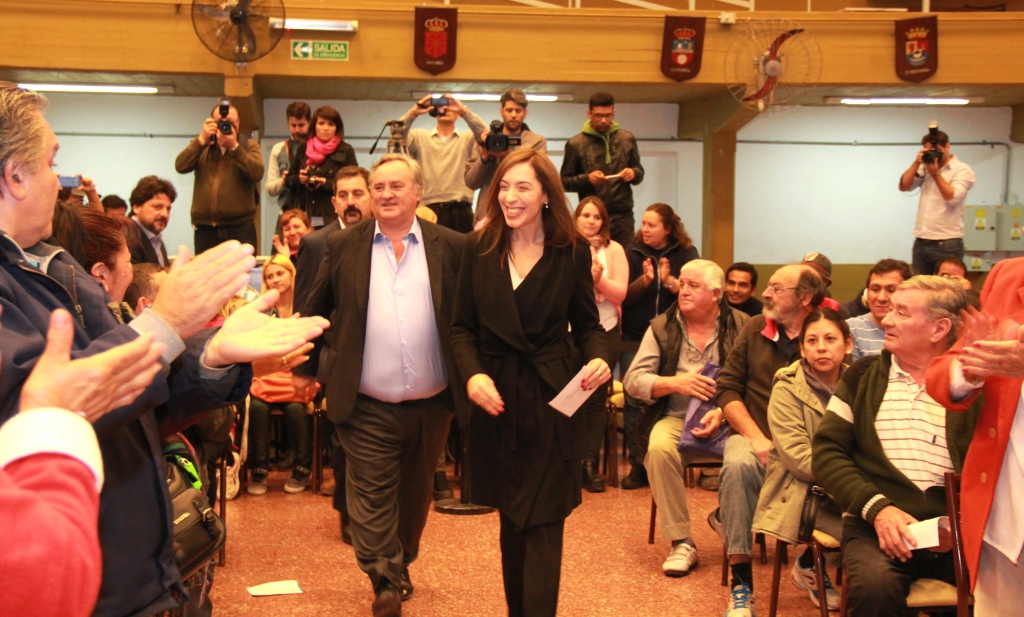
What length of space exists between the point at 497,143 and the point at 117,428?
14.9 ft

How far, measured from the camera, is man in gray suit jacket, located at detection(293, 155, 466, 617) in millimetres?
3615

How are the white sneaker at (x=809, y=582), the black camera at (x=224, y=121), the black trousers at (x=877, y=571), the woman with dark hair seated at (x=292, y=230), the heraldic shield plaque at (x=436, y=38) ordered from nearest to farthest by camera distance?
the black trousers at (x=877, y=571), the white sneaker at (x=809, y=582), the woman with dark hair seated at (x=292, y=230), the black camera at (x=224, y=121), the heraldic shield plaque at (x=436, y=38)

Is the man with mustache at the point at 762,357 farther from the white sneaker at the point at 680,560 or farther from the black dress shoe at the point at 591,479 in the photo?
the black dress shoe at the point at 591,479

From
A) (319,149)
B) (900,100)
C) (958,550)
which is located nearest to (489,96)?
(319,149)

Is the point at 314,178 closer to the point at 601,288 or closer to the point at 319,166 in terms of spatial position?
the point at 319,166

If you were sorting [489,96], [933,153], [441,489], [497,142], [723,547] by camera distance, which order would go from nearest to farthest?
1. [723,547]
2. [441,489]
3. [497,142]
4. [933,153]
5. [489,96]

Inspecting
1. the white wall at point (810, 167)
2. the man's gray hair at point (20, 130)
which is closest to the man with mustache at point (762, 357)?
the man's gray hair at point (20, 130)

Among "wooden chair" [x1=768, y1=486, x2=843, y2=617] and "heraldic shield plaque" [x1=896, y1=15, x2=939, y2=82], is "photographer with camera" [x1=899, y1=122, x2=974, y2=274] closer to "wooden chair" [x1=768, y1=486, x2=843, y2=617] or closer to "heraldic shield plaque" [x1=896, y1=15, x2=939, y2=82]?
"heraldic shield plaque" [x1=896, y1=15, x2=939, y2=82]

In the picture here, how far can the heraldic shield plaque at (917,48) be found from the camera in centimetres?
980

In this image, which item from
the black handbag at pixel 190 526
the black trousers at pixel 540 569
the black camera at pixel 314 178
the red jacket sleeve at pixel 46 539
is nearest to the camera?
the red jacket sleeve at pixel 46 539

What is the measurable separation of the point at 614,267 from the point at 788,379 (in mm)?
2024

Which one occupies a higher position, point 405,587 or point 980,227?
point 980,227

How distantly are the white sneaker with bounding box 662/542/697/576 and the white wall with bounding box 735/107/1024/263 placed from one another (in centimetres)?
830

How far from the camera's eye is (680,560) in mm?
4215
